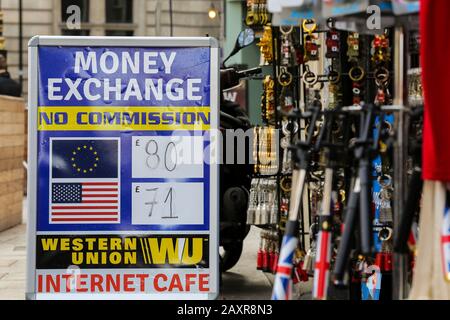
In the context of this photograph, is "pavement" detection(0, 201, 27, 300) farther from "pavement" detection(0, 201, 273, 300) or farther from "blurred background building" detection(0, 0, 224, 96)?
"blurred background building" detection(0, 0, 224, 96)

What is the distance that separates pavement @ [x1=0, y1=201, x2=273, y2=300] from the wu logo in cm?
183

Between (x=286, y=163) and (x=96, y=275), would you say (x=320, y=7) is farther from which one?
(x=286, y=163)

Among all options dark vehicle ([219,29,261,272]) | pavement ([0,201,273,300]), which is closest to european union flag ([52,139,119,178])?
pavement ([0,201,273,300])

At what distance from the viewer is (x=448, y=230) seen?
199 inches

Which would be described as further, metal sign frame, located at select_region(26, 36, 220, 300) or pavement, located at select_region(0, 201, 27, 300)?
pavement, located at select_region(0, 201, 27, 300)

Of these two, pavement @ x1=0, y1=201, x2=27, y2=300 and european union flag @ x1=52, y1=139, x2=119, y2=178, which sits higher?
european union flag @ x1=52, y1=139, x2=119, y2=178

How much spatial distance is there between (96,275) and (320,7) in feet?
8.35

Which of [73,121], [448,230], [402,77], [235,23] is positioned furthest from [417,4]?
[235,23]

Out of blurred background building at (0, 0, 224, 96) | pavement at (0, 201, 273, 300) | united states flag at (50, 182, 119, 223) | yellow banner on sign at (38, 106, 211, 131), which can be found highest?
blurred background building at (0, 0, 224, 96)

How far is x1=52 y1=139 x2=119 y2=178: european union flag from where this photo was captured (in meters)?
6.94

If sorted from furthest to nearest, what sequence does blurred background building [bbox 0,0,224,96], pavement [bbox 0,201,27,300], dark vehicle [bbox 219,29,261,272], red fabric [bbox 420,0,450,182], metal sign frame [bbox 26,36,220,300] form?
blurred background building [bbox 0,0,224,96] < dark vehicle [bbox 219,29,261,272] < pavement [bbox 0,201,27,300] < metal sign frame [bbox 26,36,220,300] < red fabric [bbox 420,0,450,182]

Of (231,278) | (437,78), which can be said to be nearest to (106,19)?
(231,278)

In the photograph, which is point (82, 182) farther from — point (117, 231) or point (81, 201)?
point (117, 231)
